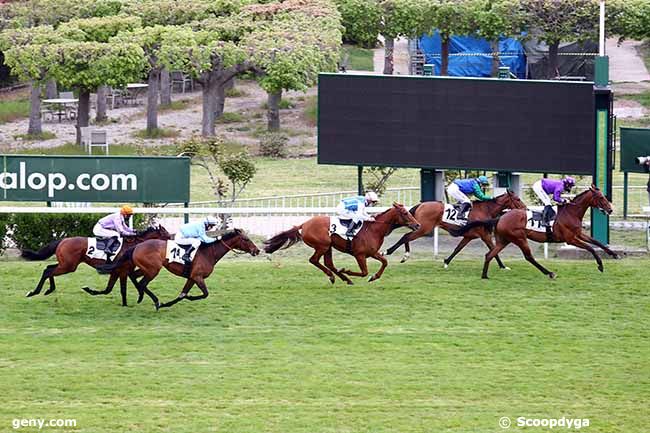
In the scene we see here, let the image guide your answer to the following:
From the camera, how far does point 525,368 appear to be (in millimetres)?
16594

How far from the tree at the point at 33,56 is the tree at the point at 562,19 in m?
10.6

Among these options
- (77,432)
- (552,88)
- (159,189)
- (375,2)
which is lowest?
(77,432)

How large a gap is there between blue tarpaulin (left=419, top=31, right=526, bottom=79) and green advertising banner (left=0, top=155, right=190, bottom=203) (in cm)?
1755

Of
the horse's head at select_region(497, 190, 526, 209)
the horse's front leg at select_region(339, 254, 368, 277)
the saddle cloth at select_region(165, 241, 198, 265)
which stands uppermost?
the horse's head at select_region(497, 190, 526, 209)

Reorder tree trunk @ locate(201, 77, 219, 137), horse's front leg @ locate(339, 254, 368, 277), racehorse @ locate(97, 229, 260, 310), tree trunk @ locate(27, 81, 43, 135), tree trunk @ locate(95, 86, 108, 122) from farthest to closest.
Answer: tree trunk @ locate(95, 86, 108, 122) < tree trunk @ locate(27, 81, 43, 135) < tree trunk @ locate(201, 77, 219, 137) < horse's front leg @ locate(339, 254, 368, 277) < racehorse @ locate(97, 229, 260, 310)

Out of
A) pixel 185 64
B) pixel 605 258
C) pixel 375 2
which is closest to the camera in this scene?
pixel 605 258

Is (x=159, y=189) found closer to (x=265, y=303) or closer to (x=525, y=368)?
(x=265, y=303)

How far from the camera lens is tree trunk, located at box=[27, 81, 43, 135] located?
35031mm

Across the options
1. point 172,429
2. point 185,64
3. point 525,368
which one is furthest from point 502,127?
point 185,64

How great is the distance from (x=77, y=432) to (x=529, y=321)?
6.13m

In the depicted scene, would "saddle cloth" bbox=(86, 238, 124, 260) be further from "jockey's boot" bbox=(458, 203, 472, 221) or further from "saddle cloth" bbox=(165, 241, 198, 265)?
"jockey's boot" bbox=(458, 203, 472, 221)

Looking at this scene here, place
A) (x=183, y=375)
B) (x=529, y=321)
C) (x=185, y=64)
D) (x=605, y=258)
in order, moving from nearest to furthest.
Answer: (x=183, y=375) < (x=529, y=321) < (x=605, y=258) < (x=185, y=64)

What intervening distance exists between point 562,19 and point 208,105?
8471 millimetres

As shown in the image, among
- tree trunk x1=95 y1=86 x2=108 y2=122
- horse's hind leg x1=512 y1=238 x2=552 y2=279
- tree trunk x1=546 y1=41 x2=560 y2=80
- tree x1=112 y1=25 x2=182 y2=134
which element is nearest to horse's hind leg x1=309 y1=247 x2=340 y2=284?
horse's hind leg x1=512 y1=238 x2=552 y2=279
